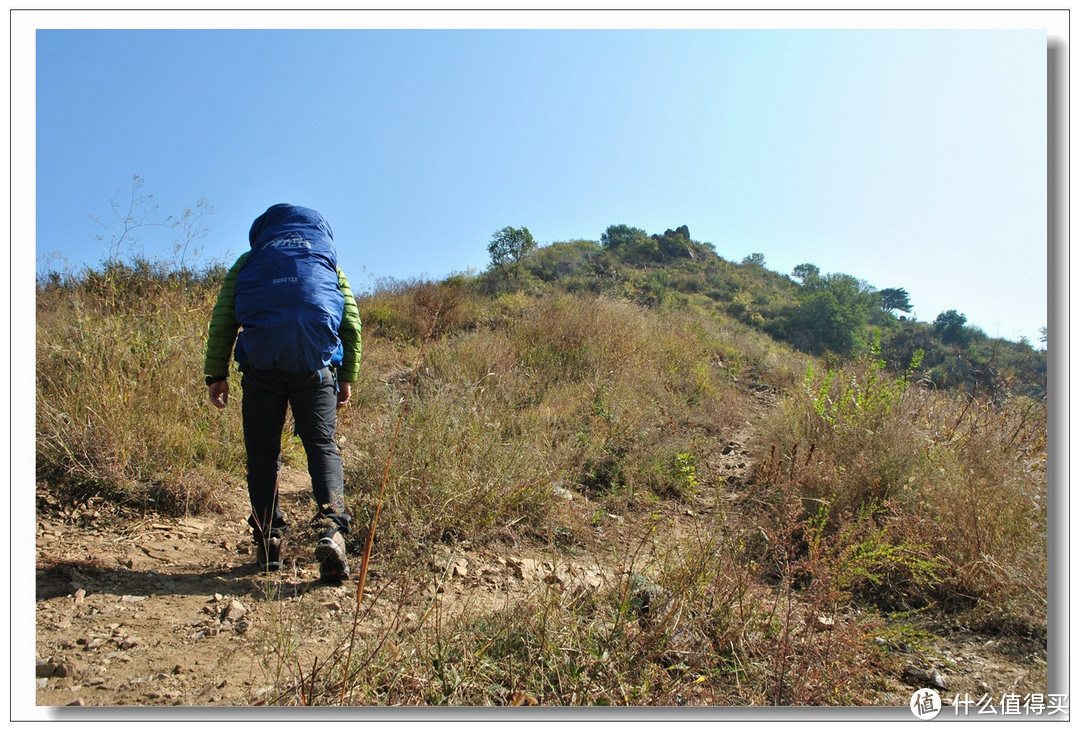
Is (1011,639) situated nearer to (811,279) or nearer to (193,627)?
(193,627)

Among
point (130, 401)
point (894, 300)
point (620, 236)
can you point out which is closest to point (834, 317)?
point (894, 300)

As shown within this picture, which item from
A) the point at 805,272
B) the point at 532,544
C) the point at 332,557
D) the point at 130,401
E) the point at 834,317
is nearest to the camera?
the point at 332,557

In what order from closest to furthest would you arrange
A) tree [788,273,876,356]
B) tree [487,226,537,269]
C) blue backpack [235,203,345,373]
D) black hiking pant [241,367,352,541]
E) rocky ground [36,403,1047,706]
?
rocky ground [36,403,1047,706] → blue backpack [235,203,345,373] → black hiking pant [241,367,352,541] → tree [788,273,876,356] → tree [487,226,537,269]

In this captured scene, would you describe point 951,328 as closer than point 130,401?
No

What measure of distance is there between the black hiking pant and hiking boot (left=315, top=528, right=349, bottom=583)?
0.05 m

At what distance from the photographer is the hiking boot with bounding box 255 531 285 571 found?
2.32m

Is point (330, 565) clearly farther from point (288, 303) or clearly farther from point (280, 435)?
point (288, 303)

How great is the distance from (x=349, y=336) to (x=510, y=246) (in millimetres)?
10703

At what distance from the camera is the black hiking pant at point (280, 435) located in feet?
7.63

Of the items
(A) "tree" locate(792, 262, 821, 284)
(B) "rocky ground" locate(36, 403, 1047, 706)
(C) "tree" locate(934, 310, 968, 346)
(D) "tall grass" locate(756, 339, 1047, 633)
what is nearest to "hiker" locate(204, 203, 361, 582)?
(B) "rocky ground" locate(36, 403, 1047, 706)

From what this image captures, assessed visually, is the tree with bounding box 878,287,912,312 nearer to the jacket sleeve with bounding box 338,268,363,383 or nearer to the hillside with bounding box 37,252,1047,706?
the hillside with bounding box 37,252,1047,706

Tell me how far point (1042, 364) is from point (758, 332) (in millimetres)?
8126

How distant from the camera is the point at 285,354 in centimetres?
216

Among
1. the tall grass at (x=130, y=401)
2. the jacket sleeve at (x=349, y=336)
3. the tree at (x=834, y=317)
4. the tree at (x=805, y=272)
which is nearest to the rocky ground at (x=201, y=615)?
the tall grass at (x=130, y=401)
